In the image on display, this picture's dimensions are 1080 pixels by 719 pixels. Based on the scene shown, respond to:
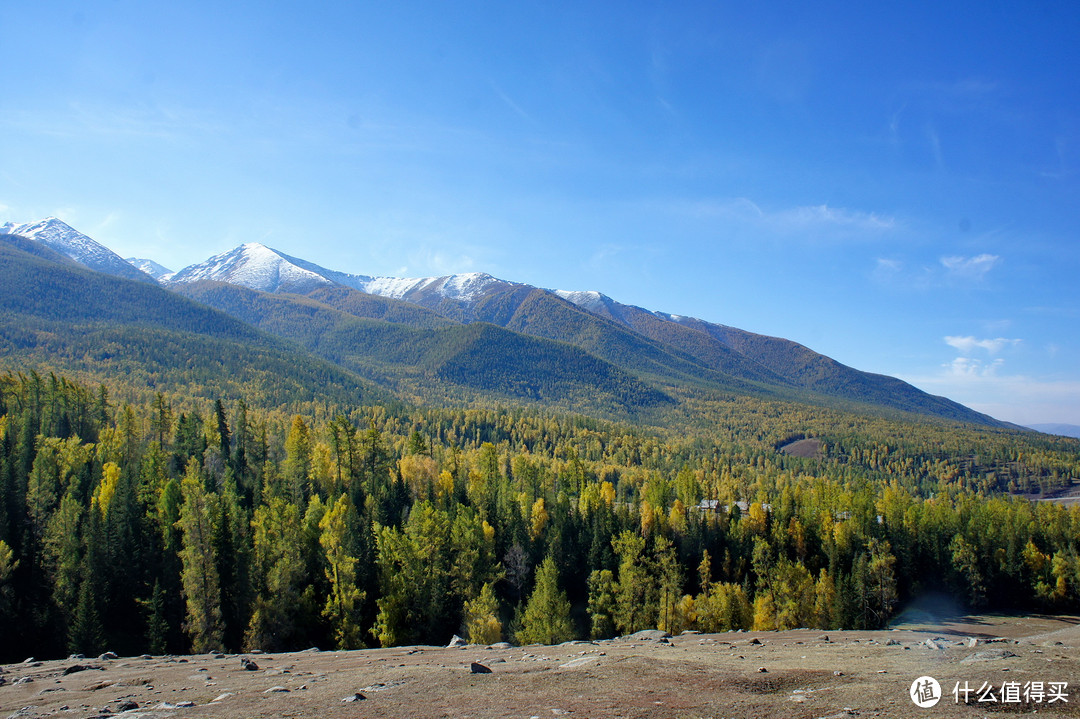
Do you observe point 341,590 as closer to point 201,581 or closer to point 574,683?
point 201,581

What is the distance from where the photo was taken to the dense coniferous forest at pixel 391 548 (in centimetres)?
5284

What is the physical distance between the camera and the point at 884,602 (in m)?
76.3

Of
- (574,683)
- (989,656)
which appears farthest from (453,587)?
(989,656)

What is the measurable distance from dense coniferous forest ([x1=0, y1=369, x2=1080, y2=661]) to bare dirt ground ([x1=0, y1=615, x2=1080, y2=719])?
23.3 metres

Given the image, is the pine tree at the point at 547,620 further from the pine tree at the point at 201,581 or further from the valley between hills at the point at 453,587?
the pine tree at the point at 201,581

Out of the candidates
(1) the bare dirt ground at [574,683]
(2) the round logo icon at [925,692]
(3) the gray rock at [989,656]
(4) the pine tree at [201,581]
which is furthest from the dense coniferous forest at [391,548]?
(2) the round logo icon at [925,692]

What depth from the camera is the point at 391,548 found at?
61812 mm

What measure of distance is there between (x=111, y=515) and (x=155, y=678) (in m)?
47.0

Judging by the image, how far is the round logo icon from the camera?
647 inches

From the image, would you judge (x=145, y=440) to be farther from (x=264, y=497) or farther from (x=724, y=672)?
(x=724, y=672)

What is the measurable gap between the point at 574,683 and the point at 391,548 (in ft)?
144

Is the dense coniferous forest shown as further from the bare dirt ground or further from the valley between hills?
the bare dirt ground

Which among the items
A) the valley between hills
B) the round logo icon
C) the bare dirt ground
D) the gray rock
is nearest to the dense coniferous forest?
the valley between hills

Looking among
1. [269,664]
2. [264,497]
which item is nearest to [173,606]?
[264,497]
